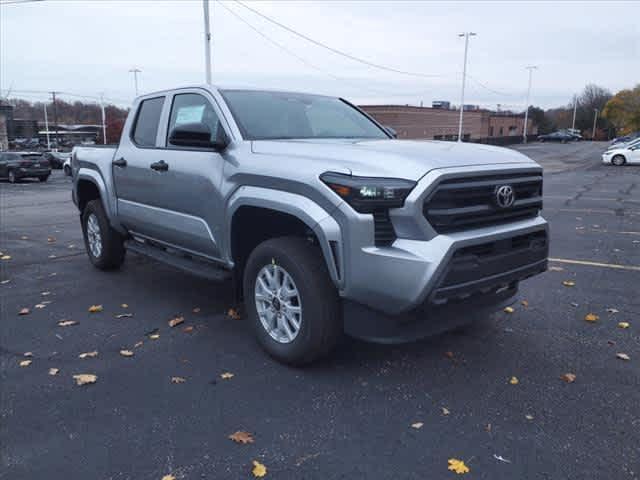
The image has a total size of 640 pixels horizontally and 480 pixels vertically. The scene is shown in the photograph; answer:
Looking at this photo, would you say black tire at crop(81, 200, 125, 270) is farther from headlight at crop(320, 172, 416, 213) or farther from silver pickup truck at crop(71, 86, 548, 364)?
headlight at crop(320, 172, 416, 213)

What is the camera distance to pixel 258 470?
110 inches

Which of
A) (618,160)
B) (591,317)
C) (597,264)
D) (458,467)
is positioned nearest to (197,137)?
(458,467)

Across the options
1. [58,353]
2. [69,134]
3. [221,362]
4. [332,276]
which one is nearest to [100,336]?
[58,353]

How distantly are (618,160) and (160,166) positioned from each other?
31.5 metres

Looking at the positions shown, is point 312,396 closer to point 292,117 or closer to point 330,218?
point 330,218

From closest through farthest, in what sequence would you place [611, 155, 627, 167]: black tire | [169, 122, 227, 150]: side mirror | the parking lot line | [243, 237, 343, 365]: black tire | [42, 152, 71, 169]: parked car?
[243, 237, 343, 365]: black tire, [169, 122, 227, 150]: side mirror, the parking lot line, [611, 155, 627, 167]: black tire, [42, 152, 71, 169]: parked car

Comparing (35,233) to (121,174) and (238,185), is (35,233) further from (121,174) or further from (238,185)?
(238,185)

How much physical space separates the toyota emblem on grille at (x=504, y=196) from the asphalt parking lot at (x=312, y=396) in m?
1.21

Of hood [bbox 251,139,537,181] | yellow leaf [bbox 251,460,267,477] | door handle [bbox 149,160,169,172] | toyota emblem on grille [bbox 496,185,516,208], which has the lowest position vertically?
yellow leaf [bbox 251,460,267,477]

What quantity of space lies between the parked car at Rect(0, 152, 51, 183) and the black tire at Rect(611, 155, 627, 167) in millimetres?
30175

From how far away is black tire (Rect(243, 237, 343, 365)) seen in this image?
3.59 m

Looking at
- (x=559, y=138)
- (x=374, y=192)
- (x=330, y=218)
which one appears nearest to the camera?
(x=374, y=192)

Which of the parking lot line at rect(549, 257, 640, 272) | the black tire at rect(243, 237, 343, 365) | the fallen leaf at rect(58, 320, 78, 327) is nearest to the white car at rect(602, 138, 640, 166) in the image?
the parking lot line at rect(549, 257, 640, 272)

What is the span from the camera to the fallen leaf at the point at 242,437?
3064 millimetres
